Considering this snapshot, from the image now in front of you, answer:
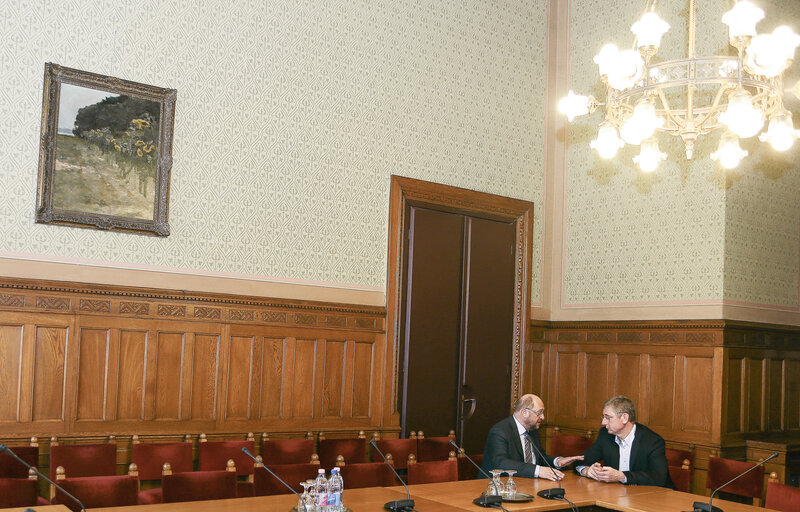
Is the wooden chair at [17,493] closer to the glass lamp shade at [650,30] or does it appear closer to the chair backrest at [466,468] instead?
the chair backrest at [466,468]

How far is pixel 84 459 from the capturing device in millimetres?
5859

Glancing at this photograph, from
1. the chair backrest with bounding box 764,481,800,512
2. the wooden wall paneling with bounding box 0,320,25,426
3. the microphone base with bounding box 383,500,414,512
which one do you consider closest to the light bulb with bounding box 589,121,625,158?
the chair backrest with bounding box 764,481,800,512

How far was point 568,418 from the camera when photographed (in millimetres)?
8883

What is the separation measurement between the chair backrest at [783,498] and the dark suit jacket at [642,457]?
85 cm

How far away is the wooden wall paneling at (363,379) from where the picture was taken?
7.77m

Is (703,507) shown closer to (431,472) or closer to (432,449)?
(431,472)

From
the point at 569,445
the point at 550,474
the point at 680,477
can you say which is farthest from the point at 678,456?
the point at 550,474

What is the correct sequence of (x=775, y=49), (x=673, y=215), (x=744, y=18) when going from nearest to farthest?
1. (x=775, y=49)
2. (x=744, y=18)
3. (x=673, y=215)

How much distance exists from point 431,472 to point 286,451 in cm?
135

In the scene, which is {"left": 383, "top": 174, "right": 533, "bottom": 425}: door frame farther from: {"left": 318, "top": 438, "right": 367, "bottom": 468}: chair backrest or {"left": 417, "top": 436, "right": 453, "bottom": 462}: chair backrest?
{"left": 318, "top": 438, "right": 367, "bottom": 468}: chair backrest

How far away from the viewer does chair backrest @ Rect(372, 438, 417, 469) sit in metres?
7.02

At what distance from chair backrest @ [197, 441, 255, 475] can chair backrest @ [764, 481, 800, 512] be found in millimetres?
3769

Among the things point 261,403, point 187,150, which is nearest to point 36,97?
point 187,150

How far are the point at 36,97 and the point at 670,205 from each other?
19.2 feet
